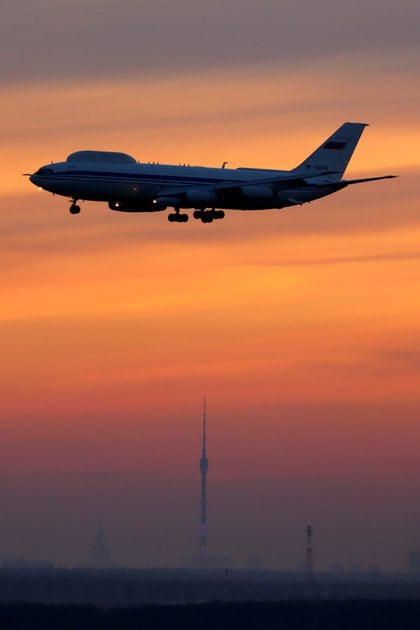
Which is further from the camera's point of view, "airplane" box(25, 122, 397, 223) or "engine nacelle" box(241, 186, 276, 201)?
"engine nacelle" box(241, 186, 276, 201)

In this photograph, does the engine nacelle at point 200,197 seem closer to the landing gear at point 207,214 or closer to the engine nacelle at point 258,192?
the landing gear at point 207,214

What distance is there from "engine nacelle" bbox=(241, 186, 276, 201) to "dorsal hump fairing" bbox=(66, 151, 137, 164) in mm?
12049

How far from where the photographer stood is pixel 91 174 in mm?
186250

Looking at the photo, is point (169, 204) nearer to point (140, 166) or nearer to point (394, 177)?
point (140, 166)

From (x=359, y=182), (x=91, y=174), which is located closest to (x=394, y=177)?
(x=359, y=182)

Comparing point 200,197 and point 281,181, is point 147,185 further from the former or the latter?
point 281,181

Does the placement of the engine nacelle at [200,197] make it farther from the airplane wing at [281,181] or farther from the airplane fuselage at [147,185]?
the airplane wing at [281,181]

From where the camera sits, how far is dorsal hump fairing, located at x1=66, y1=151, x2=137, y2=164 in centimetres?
18875

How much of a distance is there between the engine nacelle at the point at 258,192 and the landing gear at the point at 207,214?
335cm

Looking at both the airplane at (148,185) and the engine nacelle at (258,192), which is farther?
the engine nacelle at (258,192)

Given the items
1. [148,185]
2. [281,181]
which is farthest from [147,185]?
[281,181]

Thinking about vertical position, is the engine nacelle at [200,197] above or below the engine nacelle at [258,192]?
below

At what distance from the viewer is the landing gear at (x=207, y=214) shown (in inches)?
7549

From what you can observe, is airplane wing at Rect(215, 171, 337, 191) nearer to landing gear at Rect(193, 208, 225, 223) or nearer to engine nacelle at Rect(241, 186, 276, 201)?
engine nacelle at Rect(241, 186, 276, 201)
